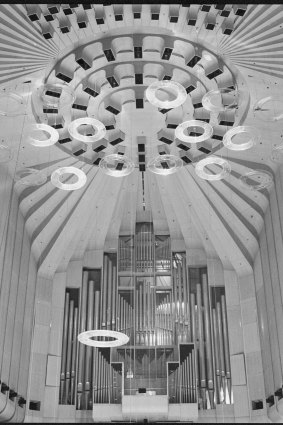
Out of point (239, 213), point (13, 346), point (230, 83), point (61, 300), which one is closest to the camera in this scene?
point (230, 83)

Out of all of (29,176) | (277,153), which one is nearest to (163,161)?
(277,153)

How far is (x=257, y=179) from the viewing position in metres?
8.16

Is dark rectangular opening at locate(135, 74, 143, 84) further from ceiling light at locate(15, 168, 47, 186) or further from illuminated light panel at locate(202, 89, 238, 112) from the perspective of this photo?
ceiling light at locate(15, 168, 47, 186)

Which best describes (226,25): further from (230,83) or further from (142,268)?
(142,268)

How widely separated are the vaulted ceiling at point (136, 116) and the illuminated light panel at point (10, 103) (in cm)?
3

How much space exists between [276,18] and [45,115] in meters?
3.84

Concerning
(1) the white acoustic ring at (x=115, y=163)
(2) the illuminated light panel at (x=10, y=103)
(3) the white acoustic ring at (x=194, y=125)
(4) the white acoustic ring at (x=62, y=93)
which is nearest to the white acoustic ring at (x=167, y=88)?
(3) the white acoustic ring at (x=194, y=125)

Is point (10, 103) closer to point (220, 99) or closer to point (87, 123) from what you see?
point (87, 123)

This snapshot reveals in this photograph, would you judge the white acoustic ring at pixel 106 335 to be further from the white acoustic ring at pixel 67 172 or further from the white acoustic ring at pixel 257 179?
the white acoustic ring at pixel 257 179

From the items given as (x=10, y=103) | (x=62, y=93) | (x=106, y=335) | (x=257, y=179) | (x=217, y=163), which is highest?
(x=62, y=93)

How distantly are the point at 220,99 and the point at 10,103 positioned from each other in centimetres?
256

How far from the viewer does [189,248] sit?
1341cm

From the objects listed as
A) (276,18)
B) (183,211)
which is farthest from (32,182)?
(183,211)

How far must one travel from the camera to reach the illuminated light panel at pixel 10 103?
24.5 feet
